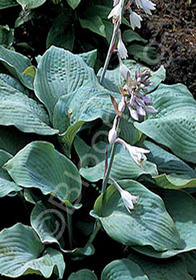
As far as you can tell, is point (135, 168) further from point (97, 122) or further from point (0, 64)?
point (0, 64)

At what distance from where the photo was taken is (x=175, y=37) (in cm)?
336

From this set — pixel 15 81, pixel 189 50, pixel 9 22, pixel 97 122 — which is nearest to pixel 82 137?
pixel 97 122

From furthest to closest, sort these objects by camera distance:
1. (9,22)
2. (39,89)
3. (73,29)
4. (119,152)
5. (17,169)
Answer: (9,22)
(73,29)
(39,89)
(119,152)
(17,169)

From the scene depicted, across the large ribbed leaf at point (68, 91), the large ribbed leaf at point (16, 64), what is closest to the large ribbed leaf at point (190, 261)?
the large ribbed leaf at point (68, 91)

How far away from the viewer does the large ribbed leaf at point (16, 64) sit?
2.62m

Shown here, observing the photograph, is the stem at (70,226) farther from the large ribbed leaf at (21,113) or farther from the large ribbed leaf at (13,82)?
the large ribbed leaf at (13,82)

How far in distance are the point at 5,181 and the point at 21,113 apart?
0.33 metres

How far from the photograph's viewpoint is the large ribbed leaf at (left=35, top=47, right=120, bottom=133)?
2.37m

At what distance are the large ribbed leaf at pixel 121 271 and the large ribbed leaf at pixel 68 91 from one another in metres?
0.67

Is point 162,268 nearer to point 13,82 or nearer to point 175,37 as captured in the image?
point 13,82

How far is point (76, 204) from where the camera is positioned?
2174 millimetres

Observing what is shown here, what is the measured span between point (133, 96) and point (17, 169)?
64 cm

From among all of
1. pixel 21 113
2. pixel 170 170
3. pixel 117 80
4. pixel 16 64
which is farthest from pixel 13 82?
pixel 170 170

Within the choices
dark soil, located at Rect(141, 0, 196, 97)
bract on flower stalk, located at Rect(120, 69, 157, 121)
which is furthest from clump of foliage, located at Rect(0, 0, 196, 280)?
dark soil, located at Rect(141, 0, 196, 97)
